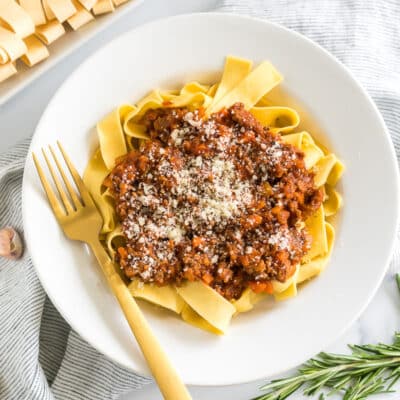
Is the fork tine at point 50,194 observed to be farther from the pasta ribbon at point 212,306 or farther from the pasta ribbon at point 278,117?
the pasta ribbon at point 278,117

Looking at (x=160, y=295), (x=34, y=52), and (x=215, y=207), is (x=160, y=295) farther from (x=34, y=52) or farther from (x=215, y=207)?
(x=34, y=52)

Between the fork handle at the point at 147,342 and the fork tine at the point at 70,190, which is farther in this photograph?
the fork tine at the point at 70,190

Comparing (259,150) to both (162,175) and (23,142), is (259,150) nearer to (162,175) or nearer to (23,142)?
(162,175)

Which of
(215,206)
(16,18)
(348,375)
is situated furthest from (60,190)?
(348,375)

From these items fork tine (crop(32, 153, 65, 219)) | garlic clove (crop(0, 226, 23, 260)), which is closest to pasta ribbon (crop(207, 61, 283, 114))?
fork tine (crop(32, 153, 65, 219))

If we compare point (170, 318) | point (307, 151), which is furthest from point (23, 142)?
point (307, 151)

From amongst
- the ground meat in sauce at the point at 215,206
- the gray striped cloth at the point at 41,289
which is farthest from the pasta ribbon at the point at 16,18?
the ground meat in sauce at the point at 215,206

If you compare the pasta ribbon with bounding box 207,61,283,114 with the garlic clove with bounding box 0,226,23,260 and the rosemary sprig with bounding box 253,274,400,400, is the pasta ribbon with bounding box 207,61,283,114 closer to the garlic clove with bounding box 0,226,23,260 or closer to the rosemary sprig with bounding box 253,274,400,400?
the garlic clove with bounding box 0,226,23,260
